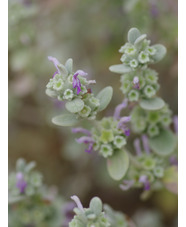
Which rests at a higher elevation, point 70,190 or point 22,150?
point 22,150

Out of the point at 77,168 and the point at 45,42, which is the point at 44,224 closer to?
the point at 77,168

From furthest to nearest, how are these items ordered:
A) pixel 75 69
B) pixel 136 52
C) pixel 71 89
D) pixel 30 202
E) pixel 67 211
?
pixel 75 69
pixel 67 211
pixel 30 202
pixel 136 52
pixel 71 89

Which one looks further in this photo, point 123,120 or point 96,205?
point 123,120

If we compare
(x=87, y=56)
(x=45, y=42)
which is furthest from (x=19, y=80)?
(x=87, y=56)

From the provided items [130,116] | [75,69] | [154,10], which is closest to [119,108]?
[130,116]

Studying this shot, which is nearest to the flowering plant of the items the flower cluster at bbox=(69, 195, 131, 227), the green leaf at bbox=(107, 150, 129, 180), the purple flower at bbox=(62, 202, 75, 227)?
the green leaf at bbox=(107, 150, 129, 180)

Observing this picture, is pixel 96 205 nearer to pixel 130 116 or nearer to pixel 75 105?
pixel 75 105
